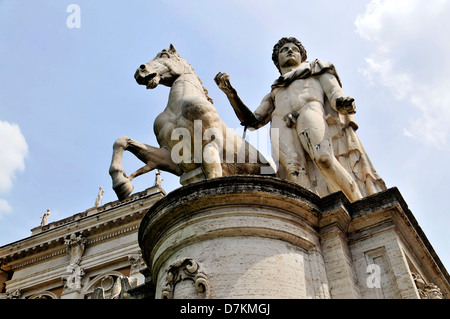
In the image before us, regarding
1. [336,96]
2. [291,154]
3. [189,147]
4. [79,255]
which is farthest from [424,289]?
[79,255]

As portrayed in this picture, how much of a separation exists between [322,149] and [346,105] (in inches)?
26.9

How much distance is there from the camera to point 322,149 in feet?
20.2

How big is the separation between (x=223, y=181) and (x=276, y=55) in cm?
360

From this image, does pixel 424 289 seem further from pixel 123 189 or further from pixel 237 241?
pixel 123 189

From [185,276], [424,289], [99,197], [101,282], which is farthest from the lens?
[99,197]

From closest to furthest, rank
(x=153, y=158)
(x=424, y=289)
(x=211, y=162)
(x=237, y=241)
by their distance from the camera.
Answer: (x=237, y=241), (x=424, y=289), (x=211, y=162), (x=153, y=158)

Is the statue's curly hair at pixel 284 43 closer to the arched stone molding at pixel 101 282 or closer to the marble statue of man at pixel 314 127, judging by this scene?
the marble statue of man at pixel 314 127

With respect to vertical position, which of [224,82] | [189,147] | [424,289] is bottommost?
[424,289]

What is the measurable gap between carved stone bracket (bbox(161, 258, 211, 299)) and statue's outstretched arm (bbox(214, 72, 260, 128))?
3.32 m

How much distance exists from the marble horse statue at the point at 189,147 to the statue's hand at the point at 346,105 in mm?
1249

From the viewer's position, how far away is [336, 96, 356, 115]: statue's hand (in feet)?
20.7

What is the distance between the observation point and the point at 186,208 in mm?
5051

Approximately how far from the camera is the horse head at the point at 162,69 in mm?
7230
